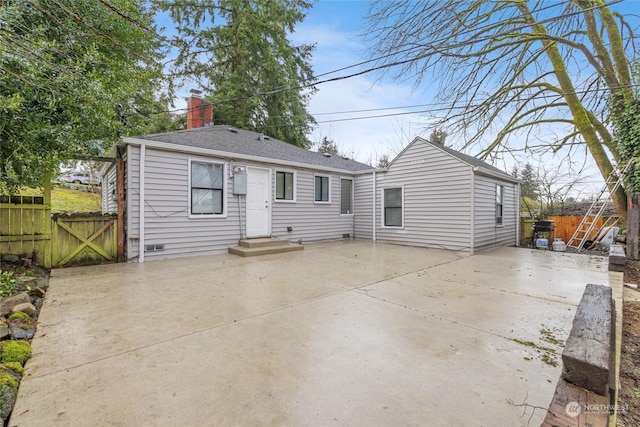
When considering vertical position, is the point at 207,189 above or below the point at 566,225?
above

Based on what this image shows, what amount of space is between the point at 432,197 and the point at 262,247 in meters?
5.24

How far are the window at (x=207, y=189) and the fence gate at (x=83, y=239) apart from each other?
5.58ft

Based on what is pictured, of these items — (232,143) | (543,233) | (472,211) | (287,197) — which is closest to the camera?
(472,211)

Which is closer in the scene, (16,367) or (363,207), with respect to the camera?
(16,367)

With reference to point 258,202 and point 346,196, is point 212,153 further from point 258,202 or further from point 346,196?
point 346,196

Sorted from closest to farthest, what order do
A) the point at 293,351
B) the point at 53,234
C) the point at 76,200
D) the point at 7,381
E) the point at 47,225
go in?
1. the point at 7,381
2. the point at 293,351
3. the point at 47,225
4. the point at 53,234
5. the point at 76,200

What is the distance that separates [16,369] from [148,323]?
3.30ft

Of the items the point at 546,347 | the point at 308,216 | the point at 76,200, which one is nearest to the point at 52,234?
the point at 308,216

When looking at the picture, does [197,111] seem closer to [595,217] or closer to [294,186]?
[294,186]

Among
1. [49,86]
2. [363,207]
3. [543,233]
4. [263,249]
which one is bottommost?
[263,249]

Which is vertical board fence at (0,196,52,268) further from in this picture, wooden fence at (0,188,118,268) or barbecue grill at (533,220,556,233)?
barbecue grill at (533,220,556,233)

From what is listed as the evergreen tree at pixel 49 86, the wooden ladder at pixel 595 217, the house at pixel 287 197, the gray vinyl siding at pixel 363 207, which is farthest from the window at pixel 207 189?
the wooden ladder at pixel 595 217

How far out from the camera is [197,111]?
403 inches

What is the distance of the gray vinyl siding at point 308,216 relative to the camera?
28.6 ft
